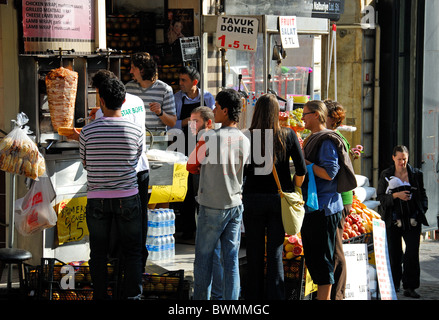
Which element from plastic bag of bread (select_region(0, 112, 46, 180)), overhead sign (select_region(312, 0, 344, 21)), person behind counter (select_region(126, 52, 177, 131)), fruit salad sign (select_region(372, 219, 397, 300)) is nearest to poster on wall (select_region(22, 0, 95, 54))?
person behind counter (select_region(126, 52, 177, 131))

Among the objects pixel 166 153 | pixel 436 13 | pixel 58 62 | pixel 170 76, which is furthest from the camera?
pixel 436 13

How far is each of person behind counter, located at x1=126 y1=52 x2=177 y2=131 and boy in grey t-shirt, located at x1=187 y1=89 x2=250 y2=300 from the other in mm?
1694

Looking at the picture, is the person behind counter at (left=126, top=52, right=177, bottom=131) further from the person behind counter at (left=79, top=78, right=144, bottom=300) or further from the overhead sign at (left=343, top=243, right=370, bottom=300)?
the overhead sign at (left=343, top=243, right=370, bottom=300)

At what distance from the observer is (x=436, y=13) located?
13492mm

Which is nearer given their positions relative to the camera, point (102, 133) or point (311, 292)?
point (102, 133)

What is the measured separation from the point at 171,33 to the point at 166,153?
2.86 meters

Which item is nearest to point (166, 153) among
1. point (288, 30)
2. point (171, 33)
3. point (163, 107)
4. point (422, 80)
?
point (163, 107)

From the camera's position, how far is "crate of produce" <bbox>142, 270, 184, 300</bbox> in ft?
23.0

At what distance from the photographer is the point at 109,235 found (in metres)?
6.30

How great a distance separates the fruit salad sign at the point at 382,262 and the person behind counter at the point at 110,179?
2.93 meters

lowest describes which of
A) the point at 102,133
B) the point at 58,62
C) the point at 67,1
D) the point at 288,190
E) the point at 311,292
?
the point at 311,292

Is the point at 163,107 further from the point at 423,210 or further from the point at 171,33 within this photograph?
the point at 423,210

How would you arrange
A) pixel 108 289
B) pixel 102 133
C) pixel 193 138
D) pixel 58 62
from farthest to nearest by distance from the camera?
pixel 193 138 → pixel 58 62 → pixel 108 289 → pixel 102 133

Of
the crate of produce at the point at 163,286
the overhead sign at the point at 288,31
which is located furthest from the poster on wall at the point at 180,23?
the crate of produce at the point at 163,286
